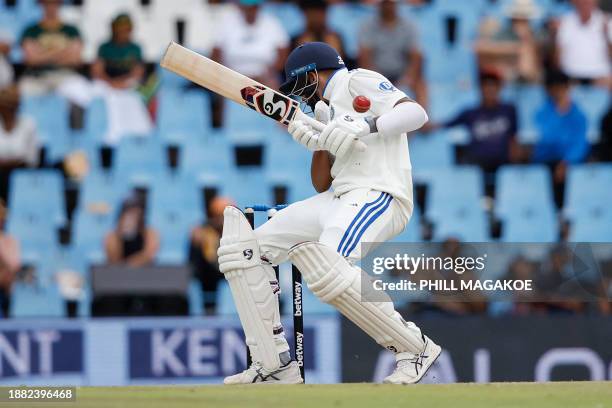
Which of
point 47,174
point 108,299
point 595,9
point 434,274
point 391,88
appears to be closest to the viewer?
point 391,88

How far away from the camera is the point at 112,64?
11.8 meters

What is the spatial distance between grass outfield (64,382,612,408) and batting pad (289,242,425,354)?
295mm

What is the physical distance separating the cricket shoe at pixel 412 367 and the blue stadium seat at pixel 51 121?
586cm

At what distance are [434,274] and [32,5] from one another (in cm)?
606

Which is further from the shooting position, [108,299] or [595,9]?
[595,9]

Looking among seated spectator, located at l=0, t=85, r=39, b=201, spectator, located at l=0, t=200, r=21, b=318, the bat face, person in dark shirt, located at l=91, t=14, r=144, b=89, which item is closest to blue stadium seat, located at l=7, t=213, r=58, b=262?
spectator, located at l=0, t=200, r=21, b=318

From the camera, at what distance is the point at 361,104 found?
639cm

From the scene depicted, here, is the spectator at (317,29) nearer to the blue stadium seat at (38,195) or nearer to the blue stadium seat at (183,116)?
the blue stadium seat at (183,116)

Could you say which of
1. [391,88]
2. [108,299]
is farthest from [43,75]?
[391,88]

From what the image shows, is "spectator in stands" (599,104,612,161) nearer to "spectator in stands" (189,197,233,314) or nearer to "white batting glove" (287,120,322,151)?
"spectator in stands" (189,197,233,314)

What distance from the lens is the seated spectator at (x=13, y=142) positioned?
11.4 m

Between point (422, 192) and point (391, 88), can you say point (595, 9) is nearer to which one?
point (422, 192)

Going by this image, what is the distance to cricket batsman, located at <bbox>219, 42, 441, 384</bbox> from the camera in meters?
6.23

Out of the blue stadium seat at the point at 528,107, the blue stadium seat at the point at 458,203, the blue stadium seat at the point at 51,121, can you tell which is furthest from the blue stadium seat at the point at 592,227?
the blue stadium seat at the point at 51,121
